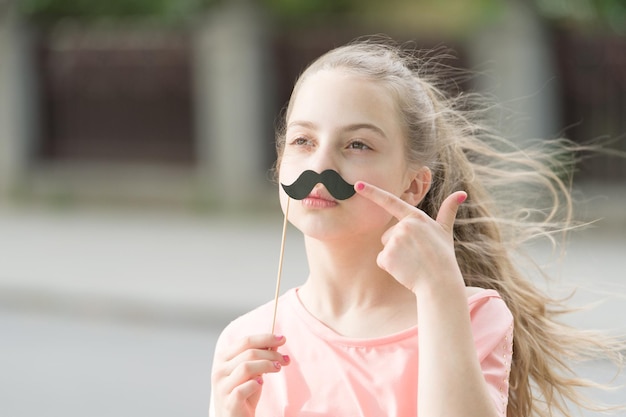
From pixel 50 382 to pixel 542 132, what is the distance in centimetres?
642

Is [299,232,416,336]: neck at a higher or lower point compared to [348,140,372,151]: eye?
lower

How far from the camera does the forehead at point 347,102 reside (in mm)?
2219

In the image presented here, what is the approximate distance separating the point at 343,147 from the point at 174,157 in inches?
481

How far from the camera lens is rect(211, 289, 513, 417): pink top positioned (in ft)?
7.08

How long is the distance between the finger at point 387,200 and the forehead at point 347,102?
6.3 inches

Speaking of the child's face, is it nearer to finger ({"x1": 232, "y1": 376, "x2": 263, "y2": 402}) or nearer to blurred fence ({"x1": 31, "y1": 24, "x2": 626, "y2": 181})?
finger ({"x1": 232, "y1": 376, "x2": 263, "y2": 402})

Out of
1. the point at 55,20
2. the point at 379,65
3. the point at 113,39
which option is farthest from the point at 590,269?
the point at 55,20

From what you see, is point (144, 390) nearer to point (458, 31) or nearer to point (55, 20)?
point (458, 31)

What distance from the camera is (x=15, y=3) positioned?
14.9m

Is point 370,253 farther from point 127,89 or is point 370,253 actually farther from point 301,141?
point 127,89

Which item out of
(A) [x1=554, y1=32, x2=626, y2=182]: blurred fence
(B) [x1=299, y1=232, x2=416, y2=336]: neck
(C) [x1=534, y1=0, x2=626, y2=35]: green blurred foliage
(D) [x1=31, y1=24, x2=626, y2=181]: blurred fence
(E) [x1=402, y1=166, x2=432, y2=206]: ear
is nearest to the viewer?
(B) [x1=299, y1=232, x2=416, y2=336]: neck

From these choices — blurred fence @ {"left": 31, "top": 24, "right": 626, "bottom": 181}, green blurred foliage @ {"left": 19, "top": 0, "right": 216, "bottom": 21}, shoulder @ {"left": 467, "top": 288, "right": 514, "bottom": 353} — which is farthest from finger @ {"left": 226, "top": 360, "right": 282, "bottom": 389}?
green blurred foliage @ {"left": 19, "top": 0, "right": 216, "bottom": 21}

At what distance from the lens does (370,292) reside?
230 centimetres

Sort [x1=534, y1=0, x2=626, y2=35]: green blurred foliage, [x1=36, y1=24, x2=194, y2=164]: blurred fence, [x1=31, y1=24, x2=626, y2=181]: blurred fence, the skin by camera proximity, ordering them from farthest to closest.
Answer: [x1=36, y1=24, x2=194, y2=164]: blurred fence → [x1=31, y1=24, x2=626, y2=181]: blurred fence → [x1=534, y1=0, x2=626, y2=35]: green blurred foliage → the skin
